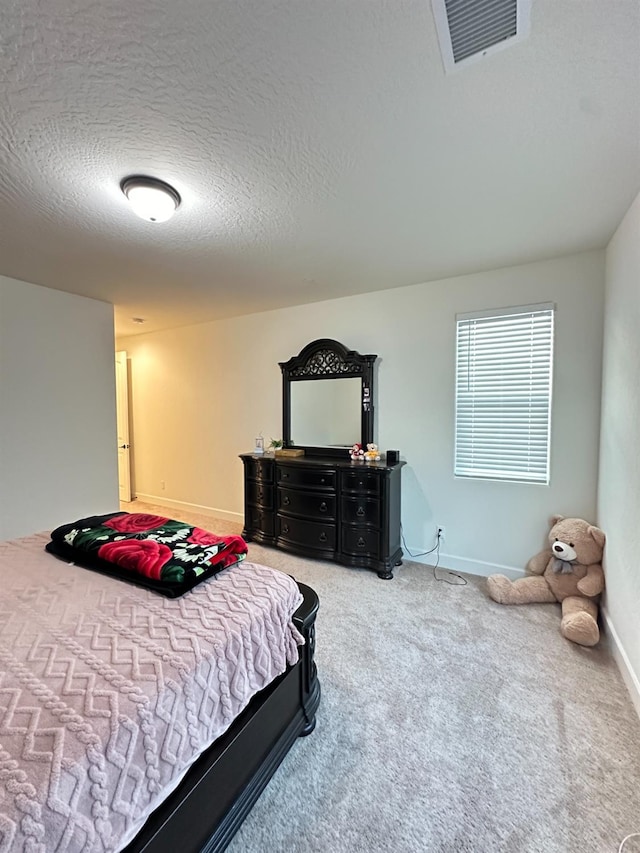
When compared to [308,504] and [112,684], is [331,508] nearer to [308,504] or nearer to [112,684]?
[308,504]

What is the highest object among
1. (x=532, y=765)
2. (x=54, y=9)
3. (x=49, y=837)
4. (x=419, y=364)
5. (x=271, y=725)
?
(x=54, y=9)

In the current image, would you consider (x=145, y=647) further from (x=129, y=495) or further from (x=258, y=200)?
(x=129, y=495)

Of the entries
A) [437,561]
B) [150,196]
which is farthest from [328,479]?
[150,196]

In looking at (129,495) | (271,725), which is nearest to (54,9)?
(271,725)

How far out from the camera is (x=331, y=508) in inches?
126

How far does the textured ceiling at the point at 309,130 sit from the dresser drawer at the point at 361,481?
1.71 metres

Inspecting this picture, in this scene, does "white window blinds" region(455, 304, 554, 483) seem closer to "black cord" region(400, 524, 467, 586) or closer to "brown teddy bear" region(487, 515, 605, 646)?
"brown teddy bear" region(487, 515, 605, 646)

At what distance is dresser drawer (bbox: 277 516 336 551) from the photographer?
3.22 meters

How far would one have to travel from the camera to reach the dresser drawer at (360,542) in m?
3.04

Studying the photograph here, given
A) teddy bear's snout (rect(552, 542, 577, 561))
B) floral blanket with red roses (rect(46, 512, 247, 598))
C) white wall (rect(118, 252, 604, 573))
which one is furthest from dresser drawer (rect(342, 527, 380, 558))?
floral blanket with red roses (rect(46, 512, 247, 598))

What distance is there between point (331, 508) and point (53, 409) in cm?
→ 273

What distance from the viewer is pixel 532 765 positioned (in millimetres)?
1415

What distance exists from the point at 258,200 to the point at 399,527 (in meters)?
2.76

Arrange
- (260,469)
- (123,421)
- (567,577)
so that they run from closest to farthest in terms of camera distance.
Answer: (567,577), (260,469), (123,421)
